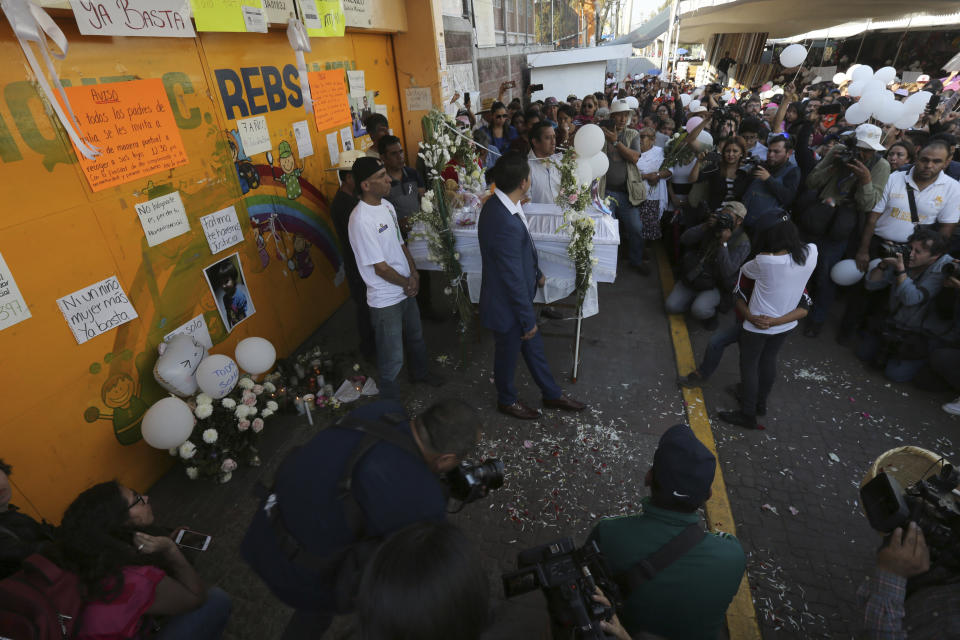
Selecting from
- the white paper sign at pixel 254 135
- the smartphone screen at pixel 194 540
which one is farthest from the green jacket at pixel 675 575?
the white paper sign at pixel 254 135

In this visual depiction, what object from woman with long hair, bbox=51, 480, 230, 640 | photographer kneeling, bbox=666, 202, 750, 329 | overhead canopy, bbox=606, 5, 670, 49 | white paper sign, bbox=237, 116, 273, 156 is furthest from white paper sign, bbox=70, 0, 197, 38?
overhead canopy, bbox=606, 5, 670, 49

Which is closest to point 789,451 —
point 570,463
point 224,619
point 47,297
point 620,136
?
point 570,463

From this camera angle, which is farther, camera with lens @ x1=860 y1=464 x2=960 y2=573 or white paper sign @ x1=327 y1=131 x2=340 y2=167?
white paper sign @ x1=327 y1=131 x2=340 y2=167

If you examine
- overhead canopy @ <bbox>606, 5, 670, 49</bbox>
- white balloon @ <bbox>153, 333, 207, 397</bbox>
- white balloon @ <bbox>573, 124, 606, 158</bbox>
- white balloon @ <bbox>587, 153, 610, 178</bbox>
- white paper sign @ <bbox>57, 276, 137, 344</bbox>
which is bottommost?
white balloon @ <bbox>153, 333, 207, 397</bbox>

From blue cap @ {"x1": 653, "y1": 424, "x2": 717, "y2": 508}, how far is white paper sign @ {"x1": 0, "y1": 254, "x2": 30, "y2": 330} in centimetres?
336

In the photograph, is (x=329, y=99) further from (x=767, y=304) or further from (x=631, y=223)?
(x=767, y=304)

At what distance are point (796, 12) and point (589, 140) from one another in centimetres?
1528

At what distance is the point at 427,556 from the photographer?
1218mm

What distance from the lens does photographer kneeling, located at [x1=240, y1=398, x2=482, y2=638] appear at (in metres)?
1.61

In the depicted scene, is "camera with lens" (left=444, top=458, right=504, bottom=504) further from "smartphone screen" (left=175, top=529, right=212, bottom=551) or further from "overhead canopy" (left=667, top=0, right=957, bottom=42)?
"overhead canopy" (left=667, top=0, right=957, bottom=42)

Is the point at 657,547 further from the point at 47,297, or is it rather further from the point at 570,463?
the point at 47,297

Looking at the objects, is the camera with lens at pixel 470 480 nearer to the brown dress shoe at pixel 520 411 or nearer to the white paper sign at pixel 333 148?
the brown dress shoe at pixel 520 411

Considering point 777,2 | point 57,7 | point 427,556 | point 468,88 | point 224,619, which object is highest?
point 777,2

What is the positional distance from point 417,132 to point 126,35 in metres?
4.36
